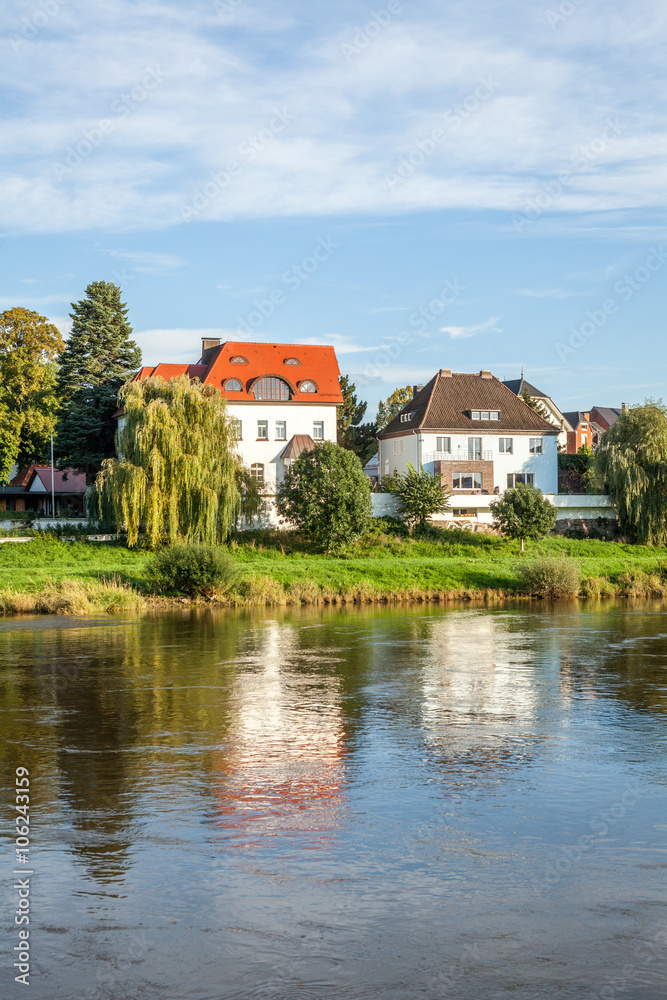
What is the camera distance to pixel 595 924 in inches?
368

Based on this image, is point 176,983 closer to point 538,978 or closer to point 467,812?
point 538,978

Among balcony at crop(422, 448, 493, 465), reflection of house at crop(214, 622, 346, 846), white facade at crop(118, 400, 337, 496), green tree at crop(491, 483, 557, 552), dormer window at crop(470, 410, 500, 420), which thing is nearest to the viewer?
reflection of house at crop(214, 622, 346, 846)

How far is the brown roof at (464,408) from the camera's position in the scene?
6862cm

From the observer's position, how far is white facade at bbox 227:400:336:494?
2630 inches

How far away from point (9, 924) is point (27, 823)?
3.11 m

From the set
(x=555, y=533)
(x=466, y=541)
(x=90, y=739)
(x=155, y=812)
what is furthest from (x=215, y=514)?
(x=155, y=812)

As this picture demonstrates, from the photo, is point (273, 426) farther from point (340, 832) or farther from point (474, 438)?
point (340, 832)

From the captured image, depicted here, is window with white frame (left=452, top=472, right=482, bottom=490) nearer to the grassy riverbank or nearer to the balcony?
the balcony

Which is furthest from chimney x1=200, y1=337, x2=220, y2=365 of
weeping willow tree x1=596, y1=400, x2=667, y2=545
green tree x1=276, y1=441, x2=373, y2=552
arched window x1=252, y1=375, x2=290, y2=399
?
weeping willow tree x1=596, y1=400, x2=667, y2=545

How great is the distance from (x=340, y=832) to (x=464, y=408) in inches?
2350

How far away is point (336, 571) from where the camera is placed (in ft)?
160

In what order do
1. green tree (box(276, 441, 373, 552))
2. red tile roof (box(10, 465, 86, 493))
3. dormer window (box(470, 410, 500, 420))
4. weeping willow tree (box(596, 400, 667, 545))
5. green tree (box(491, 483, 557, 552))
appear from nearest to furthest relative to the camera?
green tree (box(276, 441, 373, 552)) → weeping willow tree (box(596, 400, 667, 545)) → green tree (box(491, 483, 557, 552)) → dormer window (box(470, 410, 500, 420)) → red tile roof (box(10, 465, 86, 493))

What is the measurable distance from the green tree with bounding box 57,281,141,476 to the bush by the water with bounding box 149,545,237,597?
80.9 ft

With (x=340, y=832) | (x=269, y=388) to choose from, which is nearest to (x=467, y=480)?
(x=269, y=388)
